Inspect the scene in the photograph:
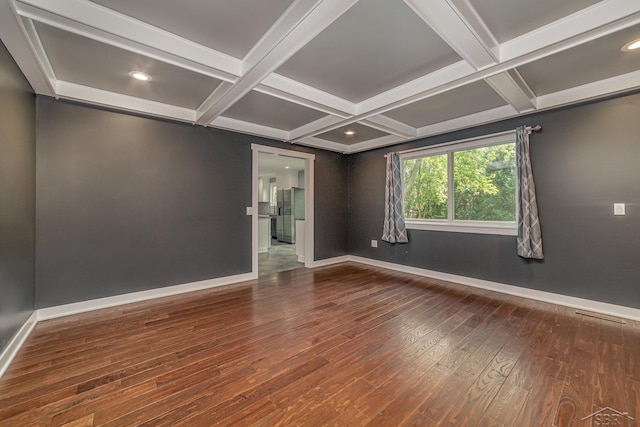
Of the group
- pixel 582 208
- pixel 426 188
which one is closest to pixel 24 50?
pixel 426 188

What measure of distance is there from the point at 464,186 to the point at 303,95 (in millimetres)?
2900

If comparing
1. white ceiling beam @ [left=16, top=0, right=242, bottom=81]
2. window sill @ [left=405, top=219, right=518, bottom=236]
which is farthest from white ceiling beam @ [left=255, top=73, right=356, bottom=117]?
window sill @ [left=405, top=219, right=518, bottom=236]

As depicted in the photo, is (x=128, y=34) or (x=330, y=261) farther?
(x=330, y=261)

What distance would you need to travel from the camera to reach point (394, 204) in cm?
480

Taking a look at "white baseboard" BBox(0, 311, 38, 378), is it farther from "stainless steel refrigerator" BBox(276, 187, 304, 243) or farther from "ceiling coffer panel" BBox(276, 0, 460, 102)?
"stainless steel refrigerator" BBox(276, 187, 304, 243)

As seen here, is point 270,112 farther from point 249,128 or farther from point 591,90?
point 591,90

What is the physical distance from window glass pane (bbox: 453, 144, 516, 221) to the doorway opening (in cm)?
260

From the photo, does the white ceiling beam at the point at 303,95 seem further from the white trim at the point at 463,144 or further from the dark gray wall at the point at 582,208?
the dark gray wall at the point at 582,208

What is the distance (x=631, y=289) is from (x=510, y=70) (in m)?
2.64

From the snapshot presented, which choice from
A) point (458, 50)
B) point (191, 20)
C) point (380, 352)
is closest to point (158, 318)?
point (380, 352)

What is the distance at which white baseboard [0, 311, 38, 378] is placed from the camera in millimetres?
1951

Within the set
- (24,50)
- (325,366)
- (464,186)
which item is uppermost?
(24,50)

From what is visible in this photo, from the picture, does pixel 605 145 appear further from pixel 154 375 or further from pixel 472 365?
pixel 154 375

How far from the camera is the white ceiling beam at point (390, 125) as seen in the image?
12.3 ft
